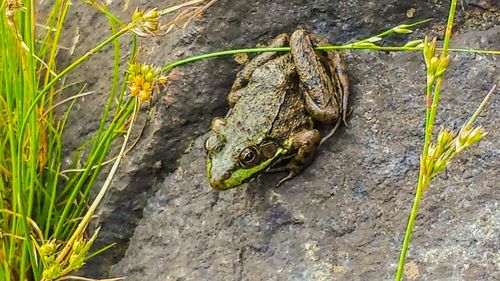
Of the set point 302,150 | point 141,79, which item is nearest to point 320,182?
point 302,150

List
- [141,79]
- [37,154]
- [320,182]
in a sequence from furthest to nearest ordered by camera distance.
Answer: [37,154] < [320,182] < [141,79]

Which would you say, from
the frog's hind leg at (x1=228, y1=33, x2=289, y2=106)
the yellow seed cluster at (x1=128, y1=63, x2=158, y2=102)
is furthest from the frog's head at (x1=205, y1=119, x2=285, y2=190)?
the yellow seed cluster at (x1=128, y1=63, x2=158, y2=102)

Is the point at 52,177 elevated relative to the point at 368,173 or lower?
elevated

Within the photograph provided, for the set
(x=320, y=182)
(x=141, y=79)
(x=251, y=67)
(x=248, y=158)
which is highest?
(x=141, y=79)

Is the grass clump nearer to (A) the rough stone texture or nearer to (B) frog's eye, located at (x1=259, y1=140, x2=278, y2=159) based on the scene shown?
(A) the rough stone texture

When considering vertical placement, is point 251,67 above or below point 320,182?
above

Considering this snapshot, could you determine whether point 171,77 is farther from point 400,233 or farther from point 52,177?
point 400,233

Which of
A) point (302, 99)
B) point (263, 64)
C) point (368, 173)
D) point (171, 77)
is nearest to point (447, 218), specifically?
point (368, 173)

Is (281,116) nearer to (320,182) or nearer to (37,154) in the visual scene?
(320,182)
